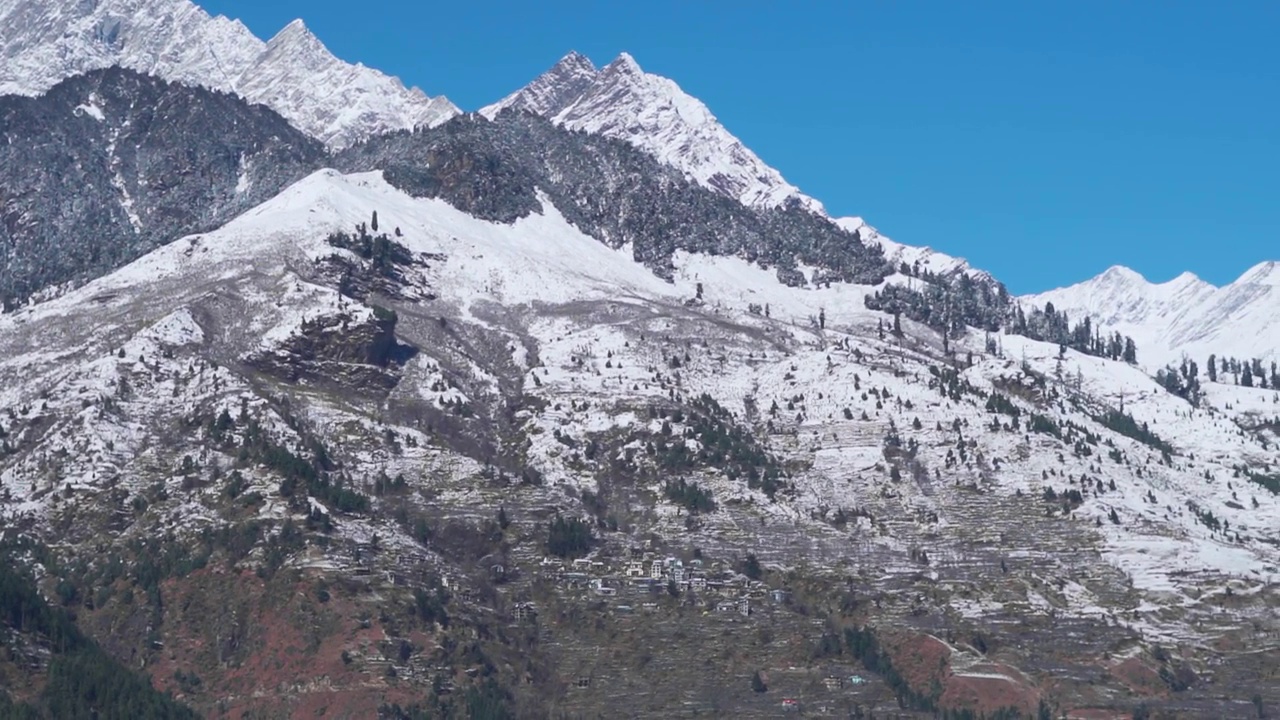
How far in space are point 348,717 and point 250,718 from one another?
31.4 feet

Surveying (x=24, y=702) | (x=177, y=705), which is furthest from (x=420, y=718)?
(x=24, y=702)

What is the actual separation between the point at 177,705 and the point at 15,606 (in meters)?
17.9

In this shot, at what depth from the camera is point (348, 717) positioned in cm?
19900

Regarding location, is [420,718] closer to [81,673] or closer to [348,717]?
[348,717]

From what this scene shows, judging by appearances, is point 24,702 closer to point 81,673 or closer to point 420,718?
point 81,673

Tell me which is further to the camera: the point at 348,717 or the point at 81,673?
the point at 348,717

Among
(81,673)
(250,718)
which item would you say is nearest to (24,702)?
(81,673)

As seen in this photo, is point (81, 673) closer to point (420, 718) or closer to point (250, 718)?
point (250, 718)

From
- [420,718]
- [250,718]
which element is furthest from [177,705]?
[420,718]

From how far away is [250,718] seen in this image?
199750 mm

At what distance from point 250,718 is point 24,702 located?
27.3m

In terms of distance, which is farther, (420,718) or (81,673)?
(420,718)

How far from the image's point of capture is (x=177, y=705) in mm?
194250

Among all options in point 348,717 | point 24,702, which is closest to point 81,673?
point 24,702
